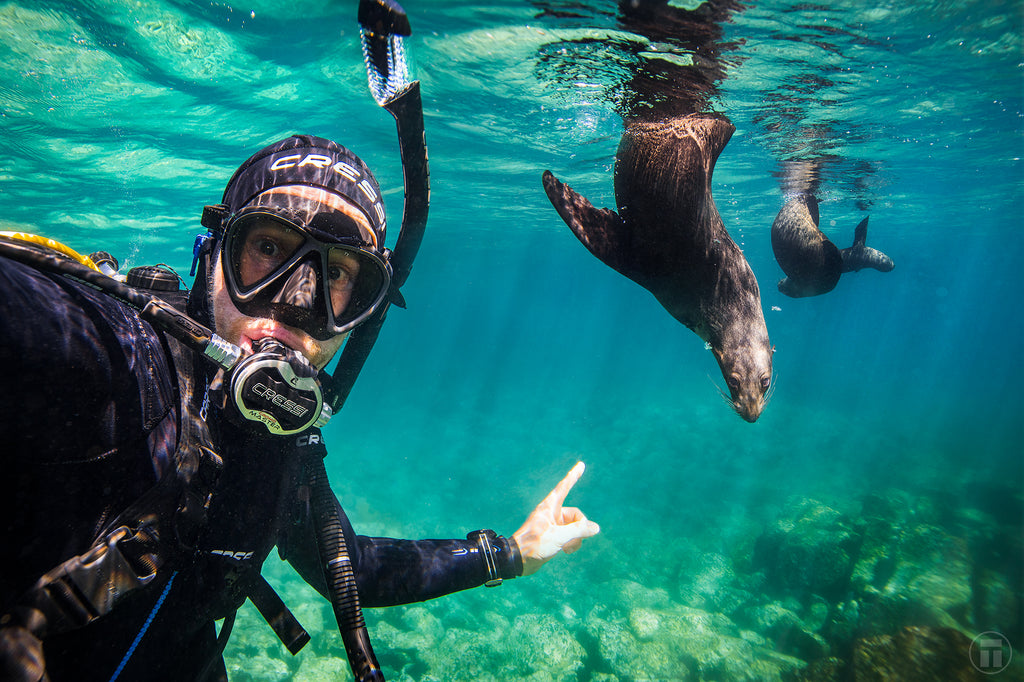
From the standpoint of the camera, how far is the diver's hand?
10.7 feet

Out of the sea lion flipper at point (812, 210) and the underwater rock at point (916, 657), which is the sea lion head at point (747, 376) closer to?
the sea lion flipper at point (812, 210)

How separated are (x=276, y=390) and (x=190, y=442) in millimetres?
352

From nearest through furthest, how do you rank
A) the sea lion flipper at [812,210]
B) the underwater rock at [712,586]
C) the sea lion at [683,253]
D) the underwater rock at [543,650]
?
the sea lion at [683,253], the sea lion flipper at [812,210], the underwater rock at [543,650], the underwater rock at [712,586]

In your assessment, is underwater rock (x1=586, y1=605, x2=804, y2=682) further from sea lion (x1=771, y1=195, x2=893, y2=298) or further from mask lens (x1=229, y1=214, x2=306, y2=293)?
mask lens (x1=229, y1=214, x2=306, y2=293)

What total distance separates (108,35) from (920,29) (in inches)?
556

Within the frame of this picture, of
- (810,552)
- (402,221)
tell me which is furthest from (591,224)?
(810,552)

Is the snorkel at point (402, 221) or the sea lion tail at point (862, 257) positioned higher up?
the snorkel at point (402, 221)

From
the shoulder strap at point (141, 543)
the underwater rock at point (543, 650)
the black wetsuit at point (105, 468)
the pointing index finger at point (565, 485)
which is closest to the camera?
the black wetsuit at point (105, 468)

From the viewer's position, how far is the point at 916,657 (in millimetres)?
7340

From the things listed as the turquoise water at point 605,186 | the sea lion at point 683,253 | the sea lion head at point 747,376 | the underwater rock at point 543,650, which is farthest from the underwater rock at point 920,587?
the sea lion at point 683,253

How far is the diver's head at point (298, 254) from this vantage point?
1.99 meters

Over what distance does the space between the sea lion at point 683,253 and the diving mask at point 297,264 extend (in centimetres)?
141

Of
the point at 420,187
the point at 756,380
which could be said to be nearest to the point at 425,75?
the point at 420,187

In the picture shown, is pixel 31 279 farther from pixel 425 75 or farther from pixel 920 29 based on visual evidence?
pixel 920 29
